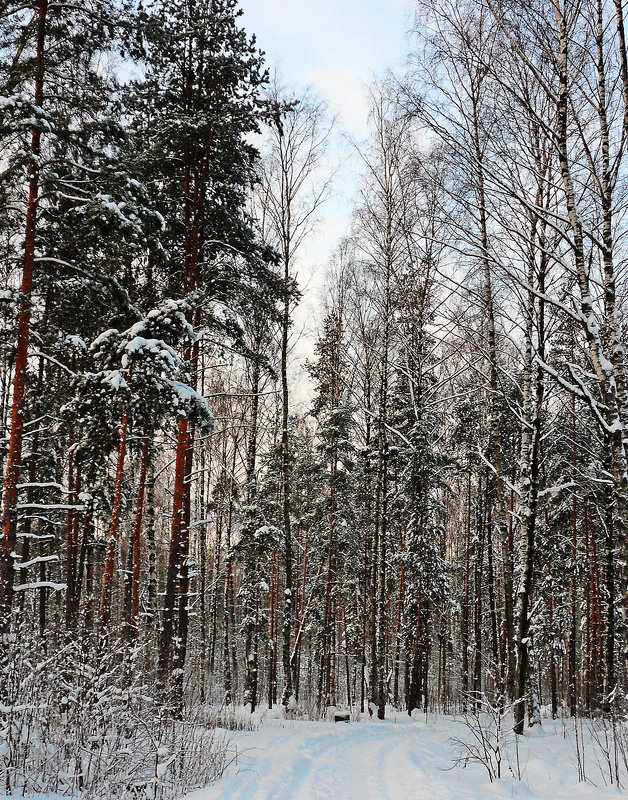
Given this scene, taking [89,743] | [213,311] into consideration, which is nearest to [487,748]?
[89,743]

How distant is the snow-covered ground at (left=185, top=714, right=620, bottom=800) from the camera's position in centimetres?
559

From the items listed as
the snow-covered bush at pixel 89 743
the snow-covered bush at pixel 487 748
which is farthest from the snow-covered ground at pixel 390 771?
the snow-covered bush at pixel 89 743

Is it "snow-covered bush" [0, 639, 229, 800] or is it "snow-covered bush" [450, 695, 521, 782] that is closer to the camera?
"snow-covered bush" [0, 639, 229, 800]

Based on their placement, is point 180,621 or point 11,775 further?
point 180,621

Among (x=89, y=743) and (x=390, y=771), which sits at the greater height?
(x=89, y=743)

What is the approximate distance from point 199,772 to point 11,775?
80.5 inches

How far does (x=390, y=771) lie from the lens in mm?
6969

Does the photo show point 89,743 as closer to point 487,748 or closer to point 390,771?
point 390,771

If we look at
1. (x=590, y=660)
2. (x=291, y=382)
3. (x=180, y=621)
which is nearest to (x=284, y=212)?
(x=291, y=382)

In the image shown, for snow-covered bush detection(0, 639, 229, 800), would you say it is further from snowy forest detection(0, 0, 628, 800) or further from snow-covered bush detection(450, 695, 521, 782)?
snow-covered bush detection(450, 695, 521, 782)

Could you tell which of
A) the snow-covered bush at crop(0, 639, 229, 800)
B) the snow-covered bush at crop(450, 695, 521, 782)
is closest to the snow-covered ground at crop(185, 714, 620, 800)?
the snow-covered bush at crop(450, 695, 521, 782)

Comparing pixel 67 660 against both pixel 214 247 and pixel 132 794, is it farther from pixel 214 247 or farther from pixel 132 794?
pixel 214 247

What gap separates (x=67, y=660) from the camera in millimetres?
6020

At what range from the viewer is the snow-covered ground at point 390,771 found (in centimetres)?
559
